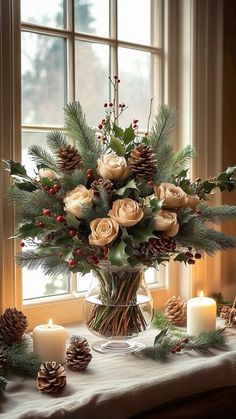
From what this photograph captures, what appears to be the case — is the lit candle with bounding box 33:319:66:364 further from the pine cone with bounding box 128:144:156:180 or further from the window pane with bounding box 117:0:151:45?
the window pane with bounding box 117:0:151:45

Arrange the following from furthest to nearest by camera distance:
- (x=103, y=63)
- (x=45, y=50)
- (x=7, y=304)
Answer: (x=103, y=63) → (x=45, y=50) → (x=7, y=304)

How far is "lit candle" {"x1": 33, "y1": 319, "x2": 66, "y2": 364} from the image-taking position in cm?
139

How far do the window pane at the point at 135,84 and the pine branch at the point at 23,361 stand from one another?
0.81 m

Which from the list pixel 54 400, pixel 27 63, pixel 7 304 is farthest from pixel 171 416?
pixel 27 63

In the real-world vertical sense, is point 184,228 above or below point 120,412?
above

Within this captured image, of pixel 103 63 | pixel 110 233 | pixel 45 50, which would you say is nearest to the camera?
pixel 110 233

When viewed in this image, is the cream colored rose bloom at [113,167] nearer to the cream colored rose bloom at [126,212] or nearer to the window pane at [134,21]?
the cream colored rose bloom at [126,212]

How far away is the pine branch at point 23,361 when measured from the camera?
4.41 feet

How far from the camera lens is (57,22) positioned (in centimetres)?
173

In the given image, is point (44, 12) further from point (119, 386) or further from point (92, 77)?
point (119, 386)

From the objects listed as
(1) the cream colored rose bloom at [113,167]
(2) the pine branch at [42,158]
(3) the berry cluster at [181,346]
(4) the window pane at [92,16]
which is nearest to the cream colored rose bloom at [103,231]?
(1) the cream colored rose bloom at [113,167]

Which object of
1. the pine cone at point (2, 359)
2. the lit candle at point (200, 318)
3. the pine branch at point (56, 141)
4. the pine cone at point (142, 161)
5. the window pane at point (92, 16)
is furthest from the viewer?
the window pane at point (92, 16)

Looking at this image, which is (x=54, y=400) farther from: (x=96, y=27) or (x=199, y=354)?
(x=96, y=27)

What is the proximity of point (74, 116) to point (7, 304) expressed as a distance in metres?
0.52
